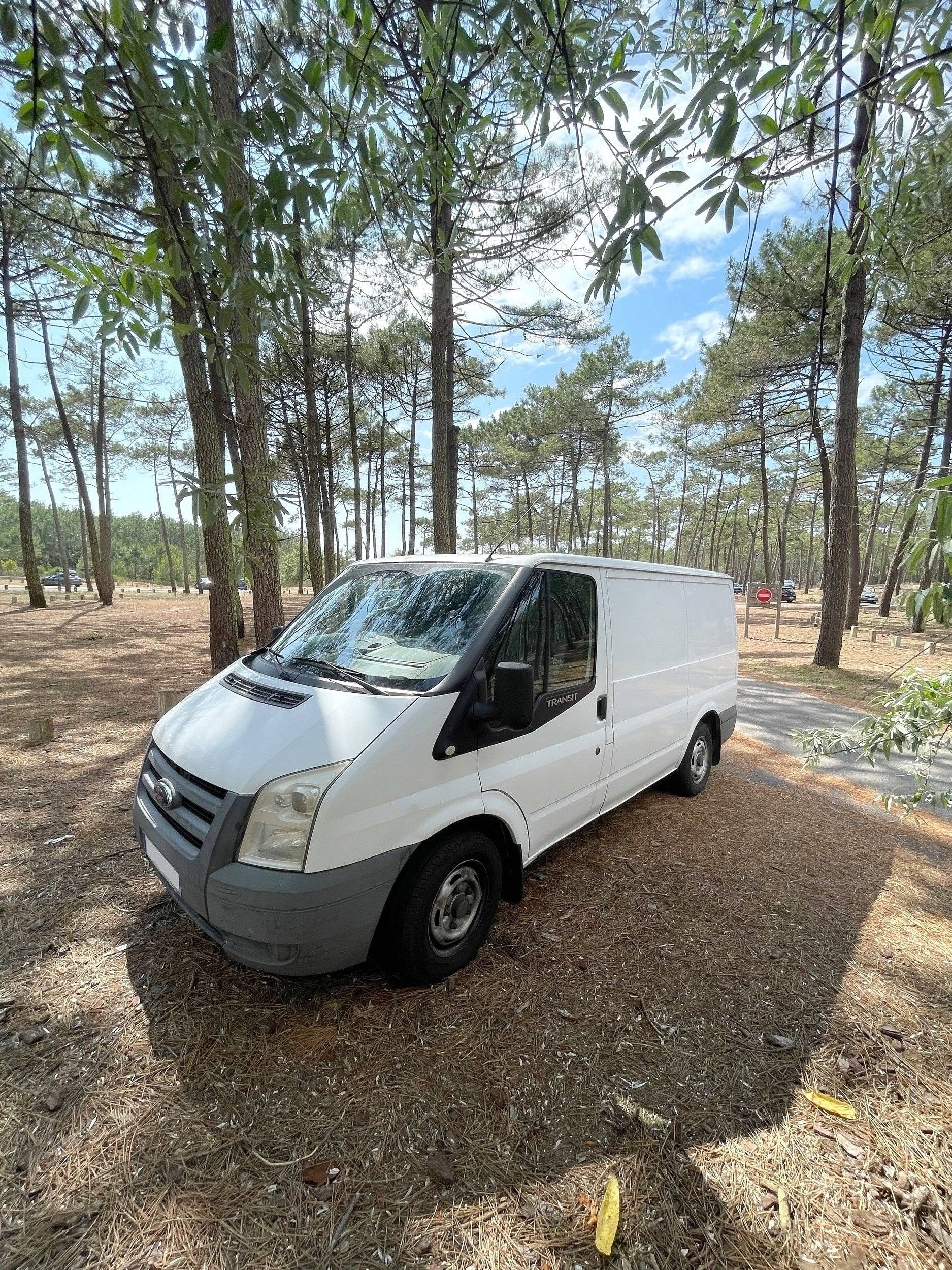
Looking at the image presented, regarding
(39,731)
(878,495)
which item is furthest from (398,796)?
(878,495)

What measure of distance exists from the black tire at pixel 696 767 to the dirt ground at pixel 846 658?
93.2 inches

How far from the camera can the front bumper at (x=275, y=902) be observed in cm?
196

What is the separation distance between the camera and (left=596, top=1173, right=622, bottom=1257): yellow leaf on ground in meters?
1.51

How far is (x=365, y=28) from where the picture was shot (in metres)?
1.76

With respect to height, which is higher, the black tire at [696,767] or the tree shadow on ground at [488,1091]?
the black tire at [696,767]

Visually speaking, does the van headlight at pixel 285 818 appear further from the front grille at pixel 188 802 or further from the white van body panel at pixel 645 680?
the white van body panel at pixel 645 680

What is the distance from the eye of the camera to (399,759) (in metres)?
2.18

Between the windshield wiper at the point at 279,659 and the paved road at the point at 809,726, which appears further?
the paved road at the point at 809,726

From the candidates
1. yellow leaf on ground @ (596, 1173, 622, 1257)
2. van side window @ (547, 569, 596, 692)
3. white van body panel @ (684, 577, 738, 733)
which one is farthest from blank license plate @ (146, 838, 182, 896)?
white van body panel @ (684, 577, 738, 733)

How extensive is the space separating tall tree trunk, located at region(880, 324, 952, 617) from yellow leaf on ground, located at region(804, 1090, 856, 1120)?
6.58 ft

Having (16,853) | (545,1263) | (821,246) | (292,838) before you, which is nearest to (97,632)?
(16,853)

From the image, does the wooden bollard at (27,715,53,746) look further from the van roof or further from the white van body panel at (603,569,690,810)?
the white van body panel at (603,569,690,810)

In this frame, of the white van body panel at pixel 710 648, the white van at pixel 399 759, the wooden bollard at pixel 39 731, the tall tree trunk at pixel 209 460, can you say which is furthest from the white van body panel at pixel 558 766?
the wooden bollard at pixel 39 731

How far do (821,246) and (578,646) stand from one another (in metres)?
11.4
